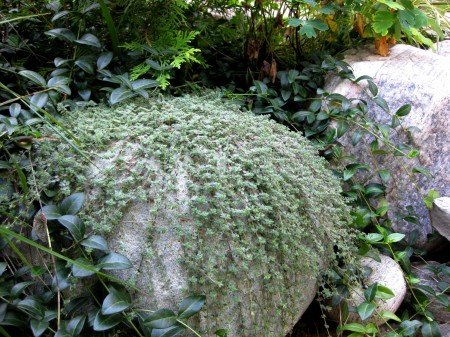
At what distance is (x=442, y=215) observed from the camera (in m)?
2.15

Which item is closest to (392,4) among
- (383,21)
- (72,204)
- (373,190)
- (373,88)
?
(383,21)

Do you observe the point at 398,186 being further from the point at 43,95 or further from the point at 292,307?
the point at 43,95

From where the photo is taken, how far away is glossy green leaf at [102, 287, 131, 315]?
1.41m

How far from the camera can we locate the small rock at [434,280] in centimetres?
213

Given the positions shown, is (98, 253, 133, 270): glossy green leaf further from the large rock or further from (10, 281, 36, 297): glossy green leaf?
the large rock

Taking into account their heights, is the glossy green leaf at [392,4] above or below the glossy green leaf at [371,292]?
above

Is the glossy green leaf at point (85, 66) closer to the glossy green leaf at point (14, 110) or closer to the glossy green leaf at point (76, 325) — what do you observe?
the glossy green leaf at point (14, 110)

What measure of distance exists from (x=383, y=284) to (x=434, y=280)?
1.17 ft

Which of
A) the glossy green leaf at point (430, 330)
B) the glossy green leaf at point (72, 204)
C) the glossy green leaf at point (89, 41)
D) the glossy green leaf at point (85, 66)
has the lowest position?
the glossy green leaf at point (430, 330)

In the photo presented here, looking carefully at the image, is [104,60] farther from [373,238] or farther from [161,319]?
[373,238]

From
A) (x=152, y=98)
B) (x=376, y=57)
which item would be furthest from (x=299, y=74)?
(x=152, y=98)

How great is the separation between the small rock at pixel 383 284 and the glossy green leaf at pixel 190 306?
709 mm

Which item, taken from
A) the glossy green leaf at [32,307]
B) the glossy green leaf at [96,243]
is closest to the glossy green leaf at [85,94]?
the glossy green leaf at [96,243]

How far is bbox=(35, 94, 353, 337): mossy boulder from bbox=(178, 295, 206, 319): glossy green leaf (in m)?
0.04
